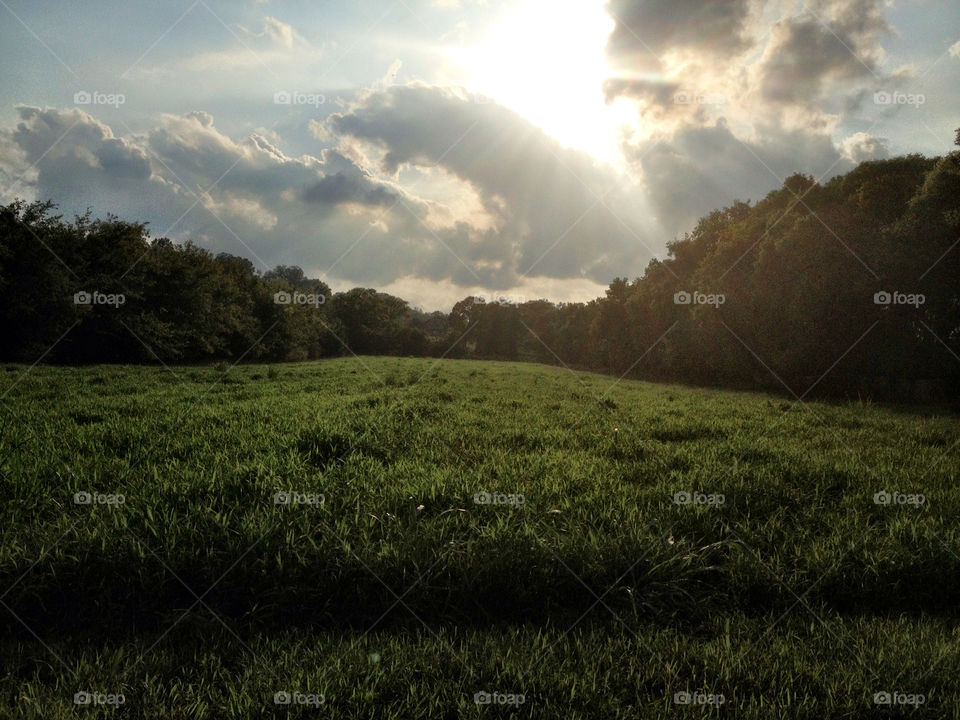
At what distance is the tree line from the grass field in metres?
7.84

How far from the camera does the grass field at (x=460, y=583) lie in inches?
110

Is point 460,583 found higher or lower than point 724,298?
lower

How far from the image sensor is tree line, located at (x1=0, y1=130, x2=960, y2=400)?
17781mm

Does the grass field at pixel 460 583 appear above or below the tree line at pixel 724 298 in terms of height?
below

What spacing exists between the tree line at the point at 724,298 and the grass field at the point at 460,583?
7.84 meters

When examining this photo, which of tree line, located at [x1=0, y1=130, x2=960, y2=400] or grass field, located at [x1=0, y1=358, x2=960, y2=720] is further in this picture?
tree line, located at [x1=0, y1=130, x2=960, y2=400]

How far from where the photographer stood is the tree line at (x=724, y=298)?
17781mm

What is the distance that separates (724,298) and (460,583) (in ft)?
86.9

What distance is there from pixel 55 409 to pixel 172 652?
8.30 meters

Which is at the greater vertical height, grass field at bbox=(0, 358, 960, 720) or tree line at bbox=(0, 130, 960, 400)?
tree line at bbox=(0, 130, 960, 400)

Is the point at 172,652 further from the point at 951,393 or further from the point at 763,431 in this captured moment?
the point at 951,393

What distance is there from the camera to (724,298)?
86.5 ft

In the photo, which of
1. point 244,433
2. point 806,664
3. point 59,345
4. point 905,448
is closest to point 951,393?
point 905,448

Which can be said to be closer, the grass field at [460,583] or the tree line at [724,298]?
the grass field at [460,583]
